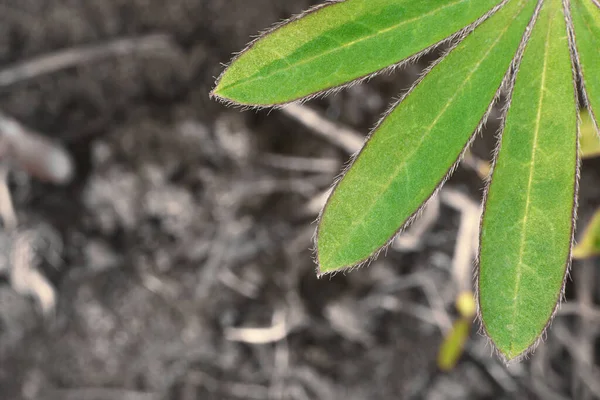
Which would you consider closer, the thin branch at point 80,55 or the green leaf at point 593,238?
the green leaf at point 593,238

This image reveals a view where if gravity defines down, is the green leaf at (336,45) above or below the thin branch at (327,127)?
above

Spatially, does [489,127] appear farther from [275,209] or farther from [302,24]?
[302,24]

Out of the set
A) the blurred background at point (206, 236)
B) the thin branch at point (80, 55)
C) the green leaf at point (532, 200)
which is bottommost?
the blurred background at point (206, 236)

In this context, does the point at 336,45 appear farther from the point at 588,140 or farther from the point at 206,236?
the point at 206,236

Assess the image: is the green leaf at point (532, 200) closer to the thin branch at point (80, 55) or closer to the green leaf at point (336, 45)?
the green leaf at point (336, 45)

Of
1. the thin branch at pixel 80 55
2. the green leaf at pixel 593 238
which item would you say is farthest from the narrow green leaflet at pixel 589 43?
the thin branch at pixel 80 55

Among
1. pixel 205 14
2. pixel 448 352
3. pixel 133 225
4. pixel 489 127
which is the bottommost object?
pixel 448 352

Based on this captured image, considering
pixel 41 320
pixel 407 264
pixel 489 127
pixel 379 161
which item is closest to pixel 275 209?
pixel 407 264
